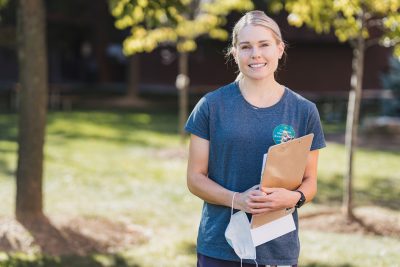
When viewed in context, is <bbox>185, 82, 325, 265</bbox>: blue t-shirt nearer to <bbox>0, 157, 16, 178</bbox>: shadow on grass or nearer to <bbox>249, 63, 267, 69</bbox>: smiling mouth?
<bbox>249, 63, 267, 69</bbox>: smiling mouth

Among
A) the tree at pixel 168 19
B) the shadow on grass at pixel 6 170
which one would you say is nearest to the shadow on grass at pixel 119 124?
the tree at pixel 168 19

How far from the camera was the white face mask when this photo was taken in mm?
2816

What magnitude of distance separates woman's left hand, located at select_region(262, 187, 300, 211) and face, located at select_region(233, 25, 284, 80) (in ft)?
1.55

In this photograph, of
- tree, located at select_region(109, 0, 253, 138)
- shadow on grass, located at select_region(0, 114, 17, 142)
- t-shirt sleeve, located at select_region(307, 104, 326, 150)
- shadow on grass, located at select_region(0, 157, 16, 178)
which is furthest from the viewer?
shadow on grass, located at select_region(0, 114, 17, 142)

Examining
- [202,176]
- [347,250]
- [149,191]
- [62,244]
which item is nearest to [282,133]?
[202,176]

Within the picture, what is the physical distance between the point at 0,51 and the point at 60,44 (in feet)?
14.4

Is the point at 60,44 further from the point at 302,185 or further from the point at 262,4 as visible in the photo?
the point at 302,185

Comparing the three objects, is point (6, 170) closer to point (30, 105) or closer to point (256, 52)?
point (30, 105)

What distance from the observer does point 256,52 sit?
285 cm

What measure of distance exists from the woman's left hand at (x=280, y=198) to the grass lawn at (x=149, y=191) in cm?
320

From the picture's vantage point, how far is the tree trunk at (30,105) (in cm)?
666

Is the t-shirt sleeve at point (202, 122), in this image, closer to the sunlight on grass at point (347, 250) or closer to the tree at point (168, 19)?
the tree at point (168, 19)

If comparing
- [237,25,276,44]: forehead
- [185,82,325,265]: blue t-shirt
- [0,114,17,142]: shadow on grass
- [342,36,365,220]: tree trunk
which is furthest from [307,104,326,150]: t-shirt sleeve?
[0,114,17,142]: shadow on grass

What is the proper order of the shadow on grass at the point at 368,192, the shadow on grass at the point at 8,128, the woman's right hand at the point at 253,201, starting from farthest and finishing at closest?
the shadow on grass at the point at 8,128 → the shadow on grass at the point at 368,192 → the woman's right hand at the point at 253,201
